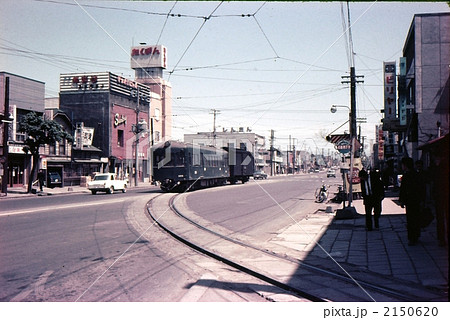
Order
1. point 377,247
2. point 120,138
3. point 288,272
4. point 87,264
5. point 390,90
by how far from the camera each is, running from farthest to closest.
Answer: point 120,138 < point 390,90 < point 377,247 < point 87,264 < point 288,272

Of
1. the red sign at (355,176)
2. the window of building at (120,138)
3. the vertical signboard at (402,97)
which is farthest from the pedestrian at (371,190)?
the window of building at (120,138)

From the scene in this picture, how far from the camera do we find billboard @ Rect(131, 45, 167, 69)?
6719cm

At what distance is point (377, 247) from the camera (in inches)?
331

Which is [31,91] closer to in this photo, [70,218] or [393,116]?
[70,218]

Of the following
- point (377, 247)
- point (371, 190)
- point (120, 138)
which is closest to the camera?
point (377, 247)

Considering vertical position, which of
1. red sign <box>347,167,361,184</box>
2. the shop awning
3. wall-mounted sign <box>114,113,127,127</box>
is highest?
wall-mounted sign <box>114,113,127,127</box>

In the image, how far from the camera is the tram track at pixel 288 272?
508 centimetres

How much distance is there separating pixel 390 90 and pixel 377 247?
1981 cm

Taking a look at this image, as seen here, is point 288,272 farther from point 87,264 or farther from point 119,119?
point 119,119

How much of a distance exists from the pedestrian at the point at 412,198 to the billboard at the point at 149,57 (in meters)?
61.3

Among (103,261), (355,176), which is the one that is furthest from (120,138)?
(103,261)

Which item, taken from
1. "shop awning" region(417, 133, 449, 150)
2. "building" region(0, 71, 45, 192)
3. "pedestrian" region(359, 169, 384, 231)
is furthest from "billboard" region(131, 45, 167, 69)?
"pedestrian" region(359, 169, 384, 231)

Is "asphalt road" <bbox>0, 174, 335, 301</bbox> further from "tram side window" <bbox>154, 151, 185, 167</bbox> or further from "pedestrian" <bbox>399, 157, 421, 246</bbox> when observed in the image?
"tram side window" <bbox>154, 151, 185, 167</bbox>

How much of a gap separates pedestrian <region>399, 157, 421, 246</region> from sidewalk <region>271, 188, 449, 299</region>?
0.28 meters
